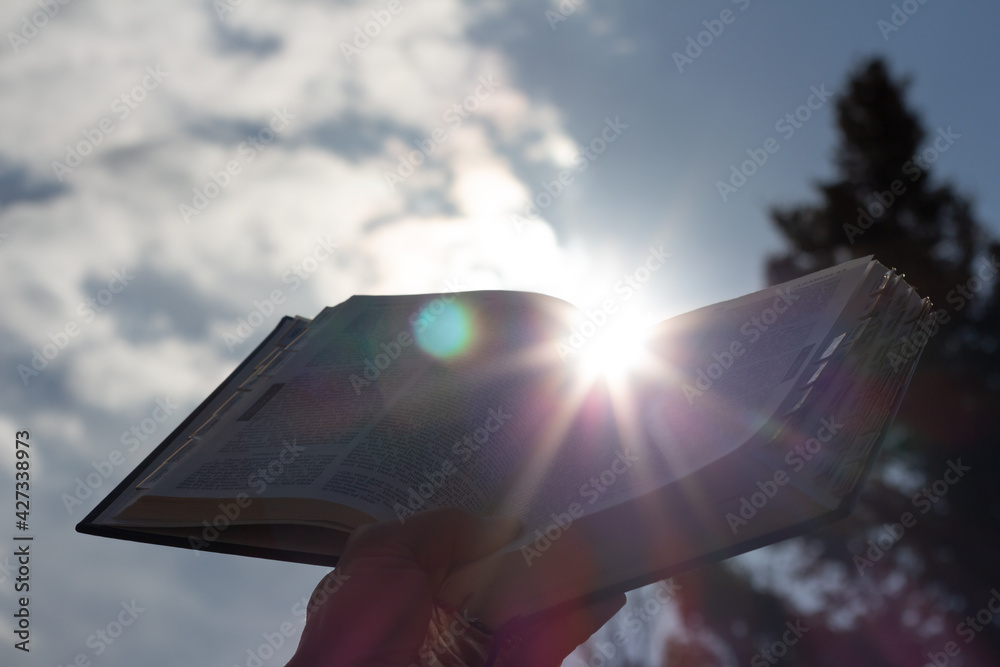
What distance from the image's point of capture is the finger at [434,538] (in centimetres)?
89

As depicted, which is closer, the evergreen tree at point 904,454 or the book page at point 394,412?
the book page at point 394,412

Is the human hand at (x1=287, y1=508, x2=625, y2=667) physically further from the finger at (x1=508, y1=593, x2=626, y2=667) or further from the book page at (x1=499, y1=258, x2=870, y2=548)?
the book page at (x1=499, y1=258, x2=870, y2=548)

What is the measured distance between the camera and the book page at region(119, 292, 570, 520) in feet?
3.87

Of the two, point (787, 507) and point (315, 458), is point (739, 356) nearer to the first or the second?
point (787, 507)

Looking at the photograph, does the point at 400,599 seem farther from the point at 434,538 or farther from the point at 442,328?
the point at 442,328

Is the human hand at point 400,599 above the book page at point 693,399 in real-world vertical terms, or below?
below

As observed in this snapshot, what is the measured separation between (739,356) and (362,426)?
31.6 inches

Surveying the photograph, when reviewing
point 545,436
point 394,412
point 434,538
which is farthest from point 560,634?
point 394,412

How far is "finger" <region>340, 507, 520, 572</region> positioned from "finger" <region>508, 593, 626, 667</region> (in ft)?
0.44

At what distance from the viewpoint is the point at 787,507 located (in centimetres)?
87

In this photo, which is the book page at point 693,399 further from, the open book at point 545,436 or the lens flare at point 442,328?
the lens flare at point 442,328

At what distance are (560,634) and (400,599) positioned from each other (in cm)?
26

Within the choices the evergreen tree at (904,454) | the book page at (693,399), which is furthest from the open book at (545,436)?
the evergreen tree at (904,454)

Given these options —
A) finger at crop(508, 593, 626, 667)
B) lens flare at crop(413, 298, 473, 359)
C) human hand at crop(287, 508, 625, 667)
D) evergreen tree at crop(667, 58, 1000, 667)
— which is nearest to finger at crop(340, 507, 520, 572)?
human hand at crop(287, 508, 625, 667)
